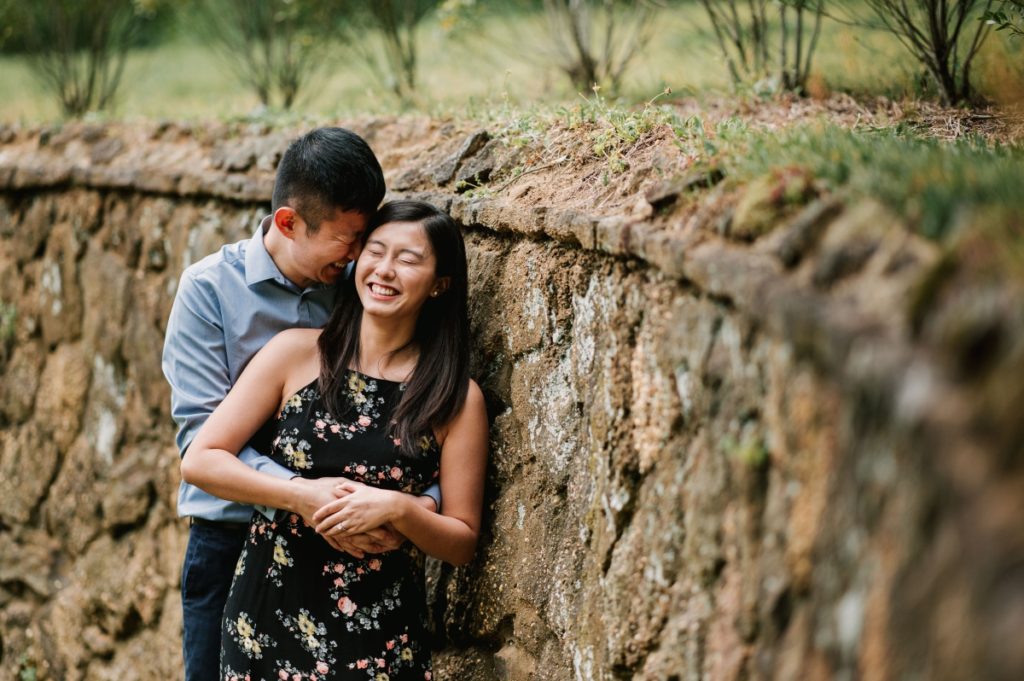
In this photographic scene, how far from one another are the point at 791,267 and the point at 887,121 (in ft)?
7.87

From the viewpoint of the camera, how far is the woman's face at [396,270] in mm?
2893

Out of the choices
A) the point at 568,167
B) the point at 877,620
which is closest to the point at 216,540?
the point at 568,167

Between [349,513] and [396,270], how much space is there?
28.4 inches

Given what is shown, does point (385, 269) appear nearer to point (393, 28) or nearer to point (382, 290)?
point (382, 290)

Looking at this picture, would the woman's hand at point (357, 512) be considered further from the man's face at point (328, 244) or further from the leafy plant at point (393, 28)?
the leafy plant at point (393, 28)

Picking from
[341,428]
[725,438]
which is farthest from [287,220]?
[725,438]

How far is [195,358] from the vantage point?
313 cm

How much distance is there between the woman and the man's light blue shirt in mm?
237

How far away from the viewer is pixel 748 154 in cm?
230

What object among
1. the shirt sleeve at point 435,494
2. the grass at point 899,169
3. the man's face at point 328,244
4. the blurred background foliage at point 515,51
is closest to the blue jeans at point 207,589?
the shirt sleeve at point 435,494

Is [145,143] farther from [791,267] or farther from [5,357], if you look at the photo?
[791,267]

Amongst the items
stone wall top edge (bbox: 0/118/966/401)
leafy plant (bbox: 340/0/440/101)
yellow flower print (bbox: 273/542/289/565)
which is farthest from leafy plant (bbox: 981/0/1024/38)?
leafy plant (bbox: 340/0/440/101)

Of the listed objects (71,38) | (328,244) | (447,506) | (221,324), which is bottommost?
(447,506)

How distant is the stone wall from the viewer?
124 cm
